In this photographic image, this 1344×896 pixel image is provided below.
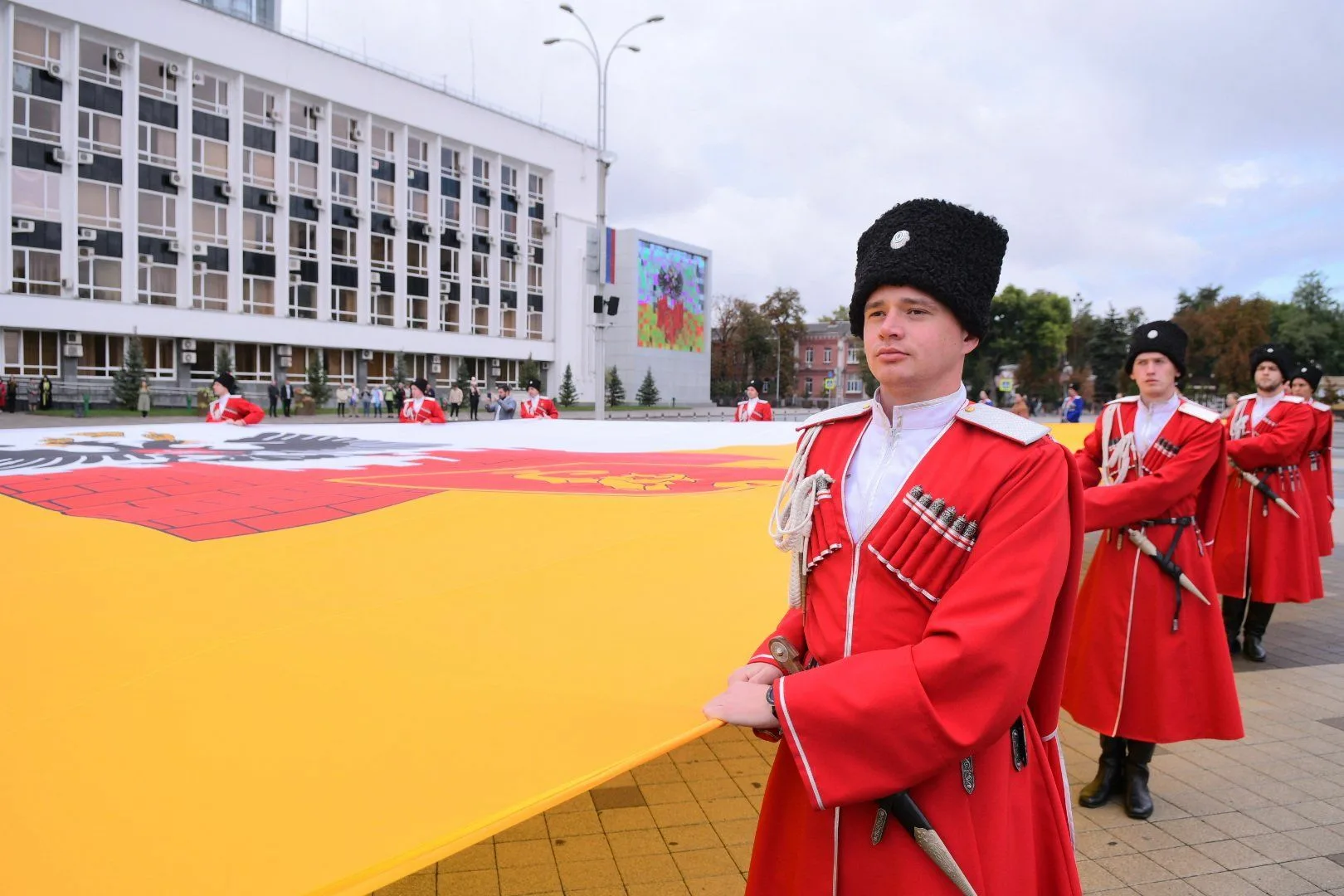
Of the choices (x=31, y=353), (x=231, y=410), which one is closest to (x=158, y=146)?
(x=31, y=353)

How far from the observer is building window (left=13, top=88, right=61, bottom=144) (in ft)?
105

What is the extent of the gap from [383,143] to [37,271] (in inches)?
662

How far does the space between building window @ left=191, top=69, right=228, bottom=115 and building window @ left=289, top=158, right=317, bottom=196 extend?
3.39 meters

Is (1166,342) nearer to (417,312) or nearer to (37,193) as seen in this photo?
(37,193)

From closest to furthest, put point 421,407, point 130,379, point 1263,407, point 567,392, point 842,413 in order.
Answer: point 842,413 → point 1263,407 → point 421,407 → point 130,379 → point 567,392

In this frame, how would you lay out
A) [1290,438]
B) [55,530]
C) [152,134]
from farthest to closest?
[152,134] → [1290,438] → [55,530]

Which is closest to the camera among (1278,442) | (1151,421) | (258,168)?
(1151,421)

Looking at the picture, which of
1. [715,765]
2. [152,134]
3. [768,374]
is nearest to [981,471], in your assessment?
[715,765]

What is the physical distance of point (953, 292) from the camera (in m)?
1.61

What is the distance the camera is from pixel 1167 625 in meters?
3.74

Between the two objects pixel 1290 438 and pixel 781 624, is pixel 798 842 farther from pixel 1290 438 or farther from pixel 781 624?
pixel 1290 438

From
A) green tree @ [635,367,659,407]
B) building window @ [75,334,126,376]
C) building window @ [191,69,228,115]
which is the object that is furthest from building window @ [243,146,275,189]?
green tree @ [635,367,659,407]

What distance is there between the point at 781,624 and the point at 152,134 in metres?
41.2

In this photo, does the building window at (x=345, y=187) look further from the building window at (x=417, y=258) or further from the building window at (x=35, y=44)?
the building window at (x=35, y=44)
